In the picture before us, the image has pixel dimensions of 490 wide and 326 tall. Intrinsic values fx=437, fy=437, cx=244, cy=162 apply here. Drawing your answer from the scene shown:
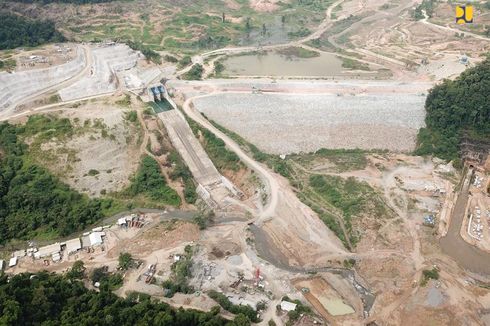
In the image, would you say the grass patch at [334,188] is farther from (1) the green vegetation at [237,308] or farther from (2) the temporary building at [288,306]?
(1) the green vegetation at [237,308]

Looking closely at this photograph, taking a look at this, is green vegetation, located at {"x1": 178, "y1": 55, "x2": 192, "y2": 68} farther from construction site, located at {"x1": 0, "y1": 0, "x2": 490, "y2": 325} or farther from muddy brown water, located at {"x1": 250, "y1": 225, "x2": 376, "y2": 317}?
muddy brown water, located at {"x1": 250, "y1": 225, "x2": 376, "y2": 317}

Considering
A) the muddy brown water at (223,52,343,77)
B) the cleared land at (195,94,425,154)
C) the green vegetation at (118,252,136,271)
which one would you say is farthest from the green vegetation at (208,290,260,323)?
the muddy brown water at (223,52,343,77)

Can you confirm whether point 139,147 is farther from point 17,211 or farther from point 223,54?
point 223,54

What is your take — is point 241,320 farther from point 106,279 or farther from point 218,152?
point 218,152

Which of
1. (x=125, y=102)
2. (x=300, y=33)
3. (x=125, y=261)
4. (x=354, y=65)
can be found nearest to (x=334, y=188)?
(x=125, y=261)

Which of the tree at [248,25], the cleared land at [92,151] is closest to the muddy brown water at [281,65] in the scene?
the tree at [248,25]
